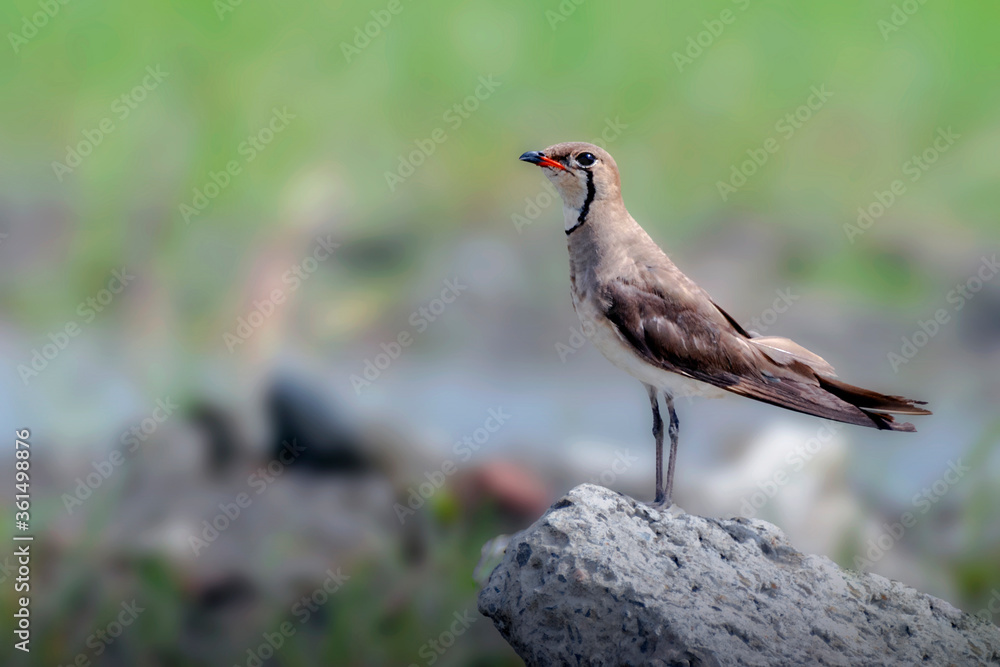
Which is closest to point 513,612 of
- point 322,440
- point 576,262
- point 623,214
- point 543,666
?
point 543,666

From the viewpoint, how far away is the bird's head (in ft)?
12.3

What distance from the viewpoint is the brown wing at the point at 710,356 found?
364 centimetres

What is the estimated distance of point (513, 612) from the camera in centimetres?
327

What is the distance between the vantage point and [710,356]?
12.2 feet

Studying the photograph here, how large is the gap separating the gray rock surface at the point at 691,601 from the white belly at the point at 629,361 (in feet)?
1.67

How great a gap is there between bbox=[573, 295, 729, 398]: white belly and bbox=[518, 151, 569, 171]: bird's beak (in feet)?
1.84

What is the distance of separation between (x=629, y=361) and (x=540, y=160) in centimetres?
88

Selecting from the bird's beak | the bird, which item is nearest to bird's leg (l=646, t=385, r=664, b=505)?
the bird

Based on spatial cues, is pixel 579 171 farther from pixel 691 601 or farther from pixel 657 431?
pixel 691 601

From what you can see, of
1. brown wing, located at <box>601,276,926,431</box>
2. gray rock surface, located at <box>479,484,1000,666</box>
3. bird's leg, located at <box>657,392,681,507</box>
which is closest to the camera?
gray rock surface, located at <box>479,484,1000,666</box>

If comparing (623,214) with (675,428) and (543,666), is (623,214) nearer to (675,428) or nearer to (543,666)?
(675,428)

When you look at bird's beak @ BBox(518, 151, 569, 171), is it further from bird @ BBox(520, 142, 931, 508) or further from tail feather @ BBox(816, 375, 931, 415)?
tail feather @ BBox(816, 375, 931, 415)

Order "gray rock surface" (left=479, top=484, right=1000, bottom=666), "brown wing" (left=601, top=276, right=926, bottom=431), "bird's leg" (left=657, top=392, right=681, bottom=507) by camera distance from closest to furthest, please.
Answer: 1. "gray rock surface" (left=479, top=484, right=1000, bottom=666)
2. "brown wing" (left=601, top=276, right=926, bottom=431)
3. "bird's leg" (left=657, top=392, right=681, bottom=507)

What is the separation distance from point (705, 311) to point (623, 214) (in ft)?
1.74
